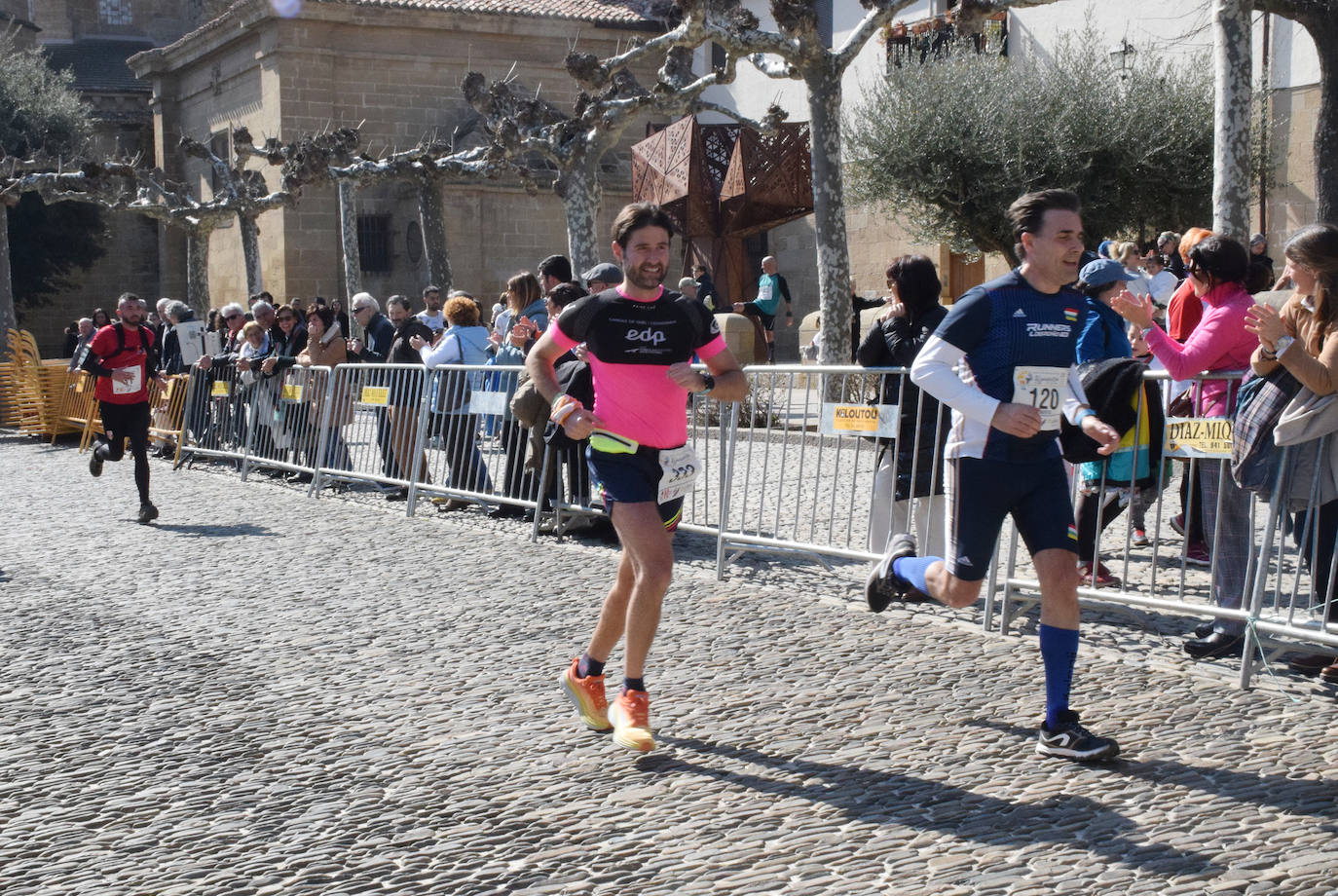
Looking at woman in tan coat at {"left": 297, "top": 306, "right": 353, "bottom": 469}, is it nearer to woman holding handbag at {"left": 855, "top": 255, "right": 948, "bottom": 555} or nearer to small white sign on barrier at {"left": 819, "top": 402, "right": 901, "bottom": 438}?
small white sign on barrier at {"left": 819, "top": 402, "right": 901, "bottom": 438}

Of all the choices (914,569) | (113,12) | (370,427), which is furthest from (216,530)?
(113,12)

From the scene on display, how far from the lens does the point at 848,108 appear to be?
33.4 m

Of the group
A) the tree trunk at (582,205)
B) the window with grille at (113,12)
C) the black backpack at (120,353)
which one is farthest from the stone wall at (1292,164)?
the window with grille at (113,12)

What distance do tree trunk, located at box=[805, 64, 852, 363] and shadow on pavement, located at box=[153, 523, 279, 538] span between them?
7.73m

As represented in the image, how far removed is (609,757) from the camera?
4840mm

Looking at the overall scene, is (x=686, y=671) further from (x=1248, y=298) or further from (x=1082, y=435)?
(x=1248, y=298)

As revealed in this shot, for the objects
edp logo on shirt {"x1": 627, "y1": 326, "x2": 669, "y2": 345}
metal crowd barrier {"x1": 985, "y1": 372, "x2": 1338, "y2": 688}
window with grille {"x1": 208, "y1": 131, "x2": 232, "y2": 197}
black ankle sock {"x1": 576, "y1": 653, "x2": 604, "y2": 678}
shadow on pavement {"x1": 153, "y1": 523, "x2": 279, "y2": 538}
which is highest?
window with grille {"x1": 208, "y1": 131, "x2": 232, "y2": 197}

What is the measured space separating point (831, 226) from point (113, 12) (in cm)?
5137

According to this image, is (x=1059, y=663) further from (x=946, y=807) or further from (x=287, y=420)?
(x=287, y=420)

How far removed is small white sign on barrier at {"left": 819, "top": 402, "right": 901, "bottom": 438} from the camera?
7.19m

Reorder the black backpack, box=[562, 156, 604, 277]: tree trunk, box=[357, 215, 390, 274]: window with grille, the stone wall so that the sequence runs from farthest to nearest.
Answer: box=[357, 215, 390, 274]: window with grille → the stone wall → box=[562, 156, 604, 277]: tree trunk → the black backpack

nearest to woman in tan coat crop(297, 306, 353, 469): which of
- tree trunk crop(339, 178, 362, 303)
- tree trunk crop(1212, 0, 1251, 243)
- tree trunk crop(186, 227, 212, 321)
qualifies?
tree trunk crop(1212, 0, 1251, 243)

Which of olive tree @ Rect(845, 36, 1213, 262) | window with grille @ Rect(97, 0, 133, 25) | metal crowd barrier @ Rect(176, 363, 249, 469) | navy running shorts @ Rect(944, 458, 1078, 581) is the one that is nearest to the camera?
navy running shorts @ Rect(944, 458, 1078, 581)

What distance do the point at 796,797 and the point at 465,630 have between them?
9.39ft
